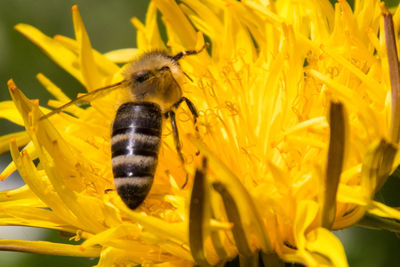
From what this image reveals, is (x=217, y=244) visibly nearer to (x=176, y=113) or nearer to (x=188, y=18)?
(x=176, y=113)

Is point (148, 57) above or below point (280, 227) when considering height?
above

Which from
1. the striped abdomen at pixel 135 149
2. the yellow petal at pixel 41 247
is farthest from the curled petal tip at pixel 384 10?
the yellow petal at pixel 41 247

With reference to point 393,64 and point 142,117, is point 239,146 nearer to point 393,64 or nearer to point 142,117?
point 142,117

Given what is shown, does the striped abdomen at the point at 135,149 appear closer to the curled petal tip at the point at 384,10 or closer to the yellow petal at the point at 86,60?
the yellow petal at the point at 86,60

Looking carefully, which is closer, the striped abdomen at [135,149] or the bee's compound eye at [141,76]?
the striped abdomen at [135,149]

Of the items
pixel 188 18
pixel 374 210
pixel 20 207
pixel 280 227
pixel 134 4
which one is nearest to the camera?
pixel 374 210

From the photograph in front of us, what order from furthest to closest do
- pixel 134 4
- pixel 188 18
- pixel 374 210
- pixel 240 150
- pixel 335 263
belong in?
pixel 134 4 < pixel 188 18 < pixel 240 150 < pixel 374 210 < pixel 335 263

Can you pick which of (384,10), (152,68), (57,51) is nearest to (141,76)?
(152,68)

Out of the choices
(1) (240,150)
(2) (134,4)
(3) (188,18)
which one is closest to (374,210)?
(1) (240,150)
